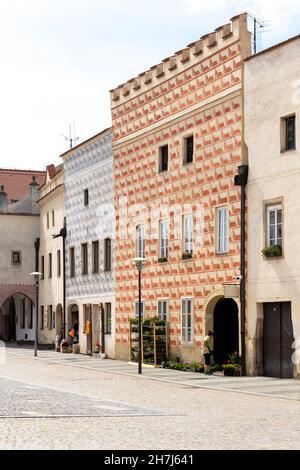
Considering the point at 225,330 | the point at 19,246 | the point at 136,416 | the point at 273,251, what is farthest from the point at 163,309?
the point at 19,246

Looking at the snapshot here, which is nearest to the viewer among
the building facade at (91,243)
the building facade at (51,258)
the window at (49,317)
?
the building facade at (91,243)

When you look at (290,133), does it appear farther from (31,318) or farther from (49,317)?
(31,318)

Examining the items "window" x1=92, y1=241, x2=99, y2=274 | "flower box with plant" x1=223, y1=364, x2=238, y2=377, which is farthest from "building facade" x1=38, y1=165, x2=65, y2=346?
"flower box with plant" x1=223, y1=364, x2=238, y2=377

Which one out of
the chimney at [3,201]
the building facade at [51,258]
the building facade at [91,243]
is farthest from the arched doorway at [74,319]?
the chimney at [3,201]

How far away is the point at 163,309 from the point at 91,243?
9.06 metres

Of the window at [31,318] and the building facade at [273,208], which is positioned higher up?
the building facade at [273,208]

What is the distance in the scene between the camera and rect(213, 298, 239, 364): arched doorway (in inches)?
1266

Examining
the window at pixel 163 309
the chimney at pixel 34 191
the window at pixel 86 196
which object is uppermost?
the chimney at pixel 34 191

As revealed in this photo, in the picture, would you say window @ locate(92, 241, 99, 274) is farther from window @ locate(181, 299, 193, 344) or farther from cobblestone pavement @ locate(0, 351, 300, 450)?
cobblestone pavement @ locate(0, 351, 300, 450)

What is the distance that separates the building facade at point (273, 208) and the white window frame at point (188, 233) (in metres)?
3.89

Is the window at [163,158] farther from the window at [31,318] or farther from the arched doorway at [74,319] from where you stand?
the window at [31,318]

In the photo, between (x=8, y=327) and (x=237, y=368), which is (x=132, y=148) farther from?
(x=8, y=327)

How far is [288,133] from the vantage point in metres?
28.5

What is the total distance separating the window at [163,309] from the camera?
115ft
